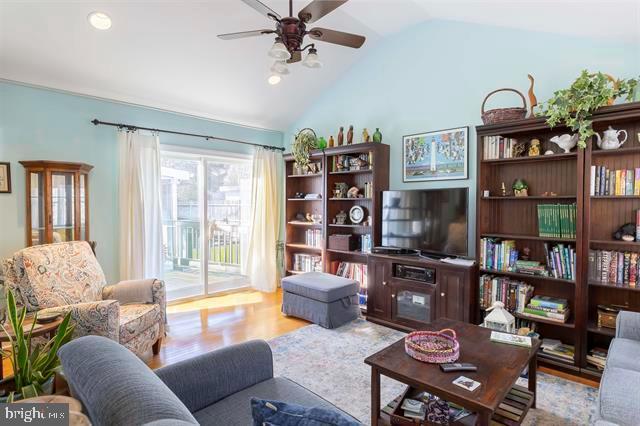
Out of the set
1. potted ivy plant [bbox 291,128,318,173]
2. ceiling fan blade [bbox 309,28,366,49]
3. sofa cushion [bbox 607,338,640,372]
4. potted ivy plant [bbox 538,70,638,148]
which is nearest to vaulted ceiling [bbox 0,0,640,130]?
potted ivy plant [bbox 538,70,638,148]

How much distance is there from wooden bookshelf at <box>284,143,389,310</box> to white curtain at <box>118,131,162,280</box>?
5.87 ft

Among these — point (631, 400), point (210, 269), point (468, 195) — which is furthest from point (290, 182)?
point (631, 400)

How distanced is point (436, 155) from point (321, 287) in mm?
1927

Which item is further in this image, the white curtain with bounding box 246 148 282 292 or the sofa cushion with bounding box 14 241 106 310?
the white curtain with bounding box 246 148 282 292

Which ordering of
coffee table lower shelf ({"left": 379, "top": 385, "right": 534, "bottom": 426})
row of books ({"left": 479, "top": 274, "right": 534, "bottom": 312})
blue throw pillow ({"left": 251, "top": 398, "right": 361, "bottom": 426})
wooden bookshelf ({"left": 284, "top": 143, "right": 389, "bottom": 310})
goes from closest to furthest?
blue throw pillow ({"left": 251, "top": 398, "right": 361, "bottom": 426}) < coffee table lower shelf ({"left": 379, "top": 385, "right": 534, "bottom": 426}) < row of books ({"left": 479, "top": 274, "right": 534, "bottom": 312}) < wooden bookshelf ({"left": 284, "top": 143, "right": 389, "bottom": 310})

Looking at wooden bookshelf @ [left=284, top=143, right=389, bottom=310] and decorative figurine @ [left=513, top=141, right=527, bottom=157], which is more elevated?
decorative figurine @ [left=513, top=141, right=527, bottom=157]

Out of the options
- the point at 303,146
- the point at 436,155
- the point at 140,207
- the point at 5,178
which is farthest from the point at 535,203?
the point at 5,178

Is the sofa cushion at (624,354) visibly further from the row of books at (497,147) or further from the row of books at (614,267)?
the row of books at (497,147)

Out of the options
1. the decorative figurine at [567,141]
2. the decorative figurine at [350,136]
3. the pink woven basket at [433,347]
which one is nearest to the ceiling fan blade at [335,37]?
the decorative figurine at [350,136]

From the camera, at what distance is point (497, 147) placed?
315cm

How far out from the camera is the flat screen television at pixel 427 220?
3359mm

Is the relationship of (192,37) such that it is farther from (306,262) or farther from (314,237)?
(306,262)

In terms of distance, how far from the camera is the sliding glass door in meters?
4.62

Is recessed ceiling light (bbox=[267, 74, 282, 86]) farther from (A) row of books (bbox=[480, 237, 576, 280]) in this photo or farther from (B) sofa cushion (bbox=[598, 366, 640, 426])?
(B) sofa cushion (bbox=[598, 366, 640, 426])
